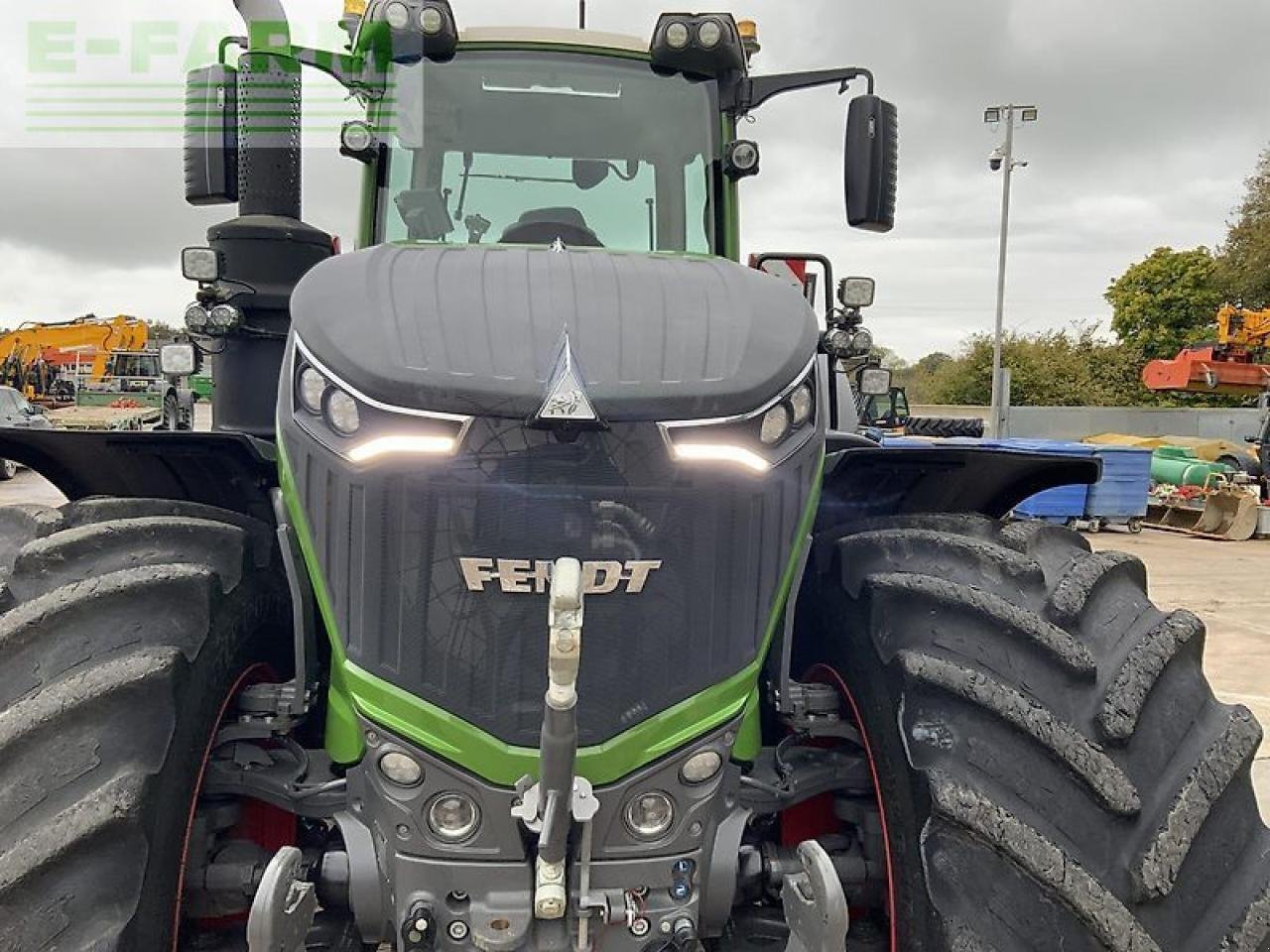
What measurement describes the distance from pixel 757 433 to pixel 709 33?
67.3 inches

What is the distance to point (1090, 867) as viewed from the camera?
70.4 inches

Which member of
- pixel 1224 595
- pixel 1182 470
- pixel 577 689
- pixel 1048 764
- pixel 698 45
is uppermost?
pixel 698 45

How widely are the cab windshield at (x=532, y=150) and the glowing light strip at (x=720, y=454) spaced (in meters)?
1.49

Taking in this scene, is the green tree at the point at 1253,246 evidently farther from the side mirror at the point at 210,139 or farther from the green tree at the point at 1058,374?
the side mirror at the point at 210,139

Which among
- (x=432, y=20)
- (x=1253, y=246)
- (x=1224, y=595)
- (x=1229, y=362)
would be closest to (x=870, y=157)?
(x=432, y=20)

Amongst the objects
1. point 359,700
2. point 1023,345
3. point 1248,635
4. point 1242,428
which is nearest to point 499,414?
point 359,700

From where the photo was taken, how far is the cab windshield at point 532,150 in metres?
3.24

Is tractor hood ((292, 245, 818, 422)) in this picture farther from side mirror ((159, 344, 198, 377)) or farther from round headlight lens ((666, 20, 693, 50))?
side mirror ((159, 344, 198, 377))

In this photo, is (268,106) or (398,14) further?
(268,106)

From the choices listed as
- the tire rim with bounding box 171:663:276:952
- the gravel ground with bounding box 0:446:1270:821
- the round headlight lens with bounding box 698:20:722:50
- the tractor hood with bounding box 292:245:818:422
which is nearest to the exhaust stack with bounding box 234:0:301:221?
the round headlight lens with bounding box 698:20:722:50

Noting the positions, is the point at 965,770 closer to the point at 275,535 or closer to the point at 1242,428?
the point at 275,535

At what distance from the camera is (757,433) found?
6.25ft

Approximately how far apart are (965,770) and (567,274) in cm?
116

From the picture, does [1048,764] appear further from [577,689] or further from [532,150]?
[532,150]
